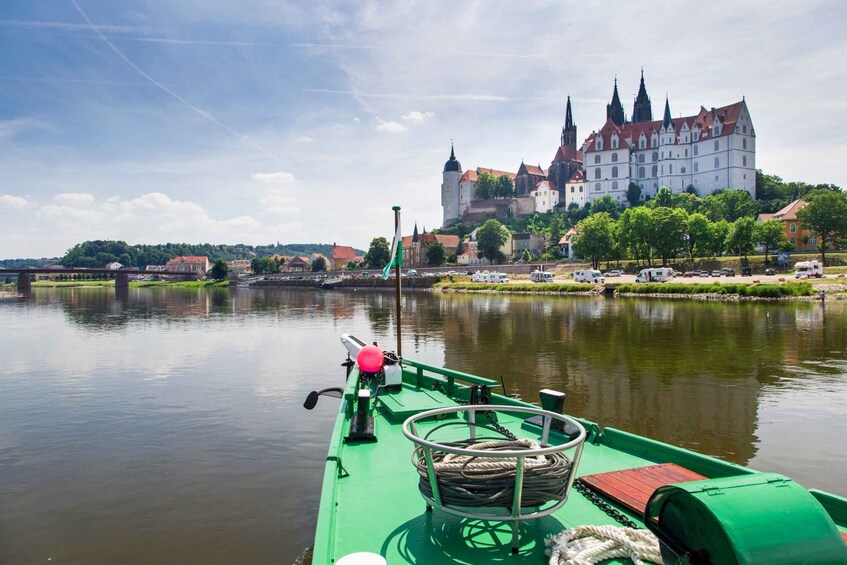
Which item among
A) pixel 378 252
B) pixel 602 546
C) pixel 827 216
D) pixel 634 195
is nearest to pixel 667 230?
pixel 827 216

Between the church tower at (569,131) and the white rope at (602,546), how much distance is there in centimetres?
17324

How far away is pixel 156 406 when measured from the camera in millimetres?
16281

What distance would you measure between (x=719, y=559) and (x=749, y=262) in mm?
86024

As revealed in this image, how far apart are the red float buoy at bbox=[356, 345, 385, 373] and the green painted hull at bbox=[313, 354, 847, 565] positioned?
2394 millimetres

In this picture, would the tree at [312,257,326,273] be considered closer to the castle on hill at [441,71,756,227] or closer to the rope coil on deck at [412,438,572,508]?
the castle on hill at [441,71,756,227]

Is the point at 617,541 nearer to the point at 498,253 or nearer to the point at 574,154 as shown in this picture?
the point at 498,253

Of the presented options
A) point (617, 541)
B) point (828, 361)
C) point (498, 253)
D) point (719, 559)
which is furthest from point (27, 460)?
point (498, 253)

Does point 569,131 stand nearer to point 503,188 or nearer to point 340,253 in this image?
point 503,188

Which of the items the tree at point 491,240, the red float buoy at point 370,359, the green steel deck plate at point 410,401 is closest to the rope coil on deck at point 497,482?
the green steel deck plate at point 410,401

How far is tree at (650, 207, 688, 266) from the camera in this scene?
262ft

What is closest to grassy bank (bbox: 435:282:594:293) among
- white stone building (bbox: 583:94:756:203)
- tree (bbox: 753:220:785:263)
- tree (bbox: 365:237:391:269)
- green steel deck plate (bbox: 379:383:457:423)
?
tree (bbox: 753:220:785:263)

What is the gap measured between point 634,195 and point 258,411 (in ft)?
436

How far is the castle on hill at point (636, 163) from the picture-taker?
12525 centimetres

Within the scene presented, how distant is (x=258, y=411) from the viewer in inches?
609
